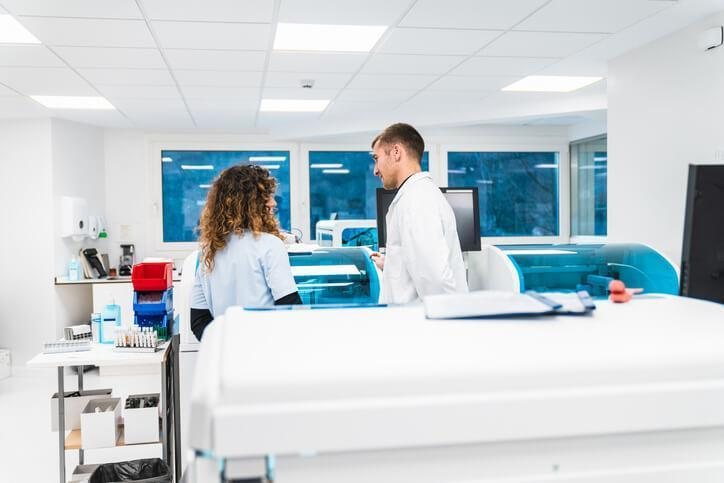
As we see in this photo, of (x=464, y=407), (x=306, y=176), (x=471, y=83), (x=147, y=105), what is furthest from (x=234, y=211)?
(x=306, y=176)

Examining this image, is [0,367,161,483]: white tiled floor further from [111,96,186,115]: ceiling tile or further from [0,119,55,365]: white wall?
[111,96,186,115]: ceiling tile

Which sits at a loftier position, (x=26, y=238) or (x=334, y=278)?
(x=26, y=238)

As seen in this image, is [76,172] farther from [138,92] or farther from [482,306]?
[482,306]

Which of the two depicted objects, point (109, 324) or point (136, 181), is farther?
point (136, 181)

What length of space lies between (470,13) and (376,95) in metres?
1.80

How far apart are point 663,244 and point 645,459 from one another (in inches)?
117

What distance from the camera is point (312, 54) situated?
3.40 metres

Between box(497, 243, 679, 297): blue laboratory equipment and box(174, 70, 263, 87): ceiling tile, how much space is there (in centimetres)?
203

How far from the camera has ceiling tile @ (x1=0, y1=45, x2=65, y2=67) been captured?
125 inches

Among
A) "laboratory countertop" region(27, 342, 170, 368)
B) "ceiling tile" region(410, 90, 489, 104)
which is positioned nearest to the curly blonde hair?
"laboratory countertop" region(27, 342, 170, 368)

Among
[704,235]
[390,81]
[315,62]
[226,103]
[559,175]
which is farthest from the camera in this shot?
[559,175]

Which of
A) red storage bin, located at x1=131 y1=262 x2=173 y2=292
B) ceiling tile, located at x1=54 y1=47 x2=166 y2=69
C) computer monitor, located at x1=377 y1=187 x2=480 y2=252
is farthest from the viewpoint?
ceiling tile, located at x1=54 y1=47 x2=166 y2=69

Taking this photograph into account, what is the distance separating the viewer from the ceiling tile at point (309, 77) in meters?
3.83

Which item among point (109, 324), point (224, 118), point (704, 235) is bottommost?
point (109, 324)
